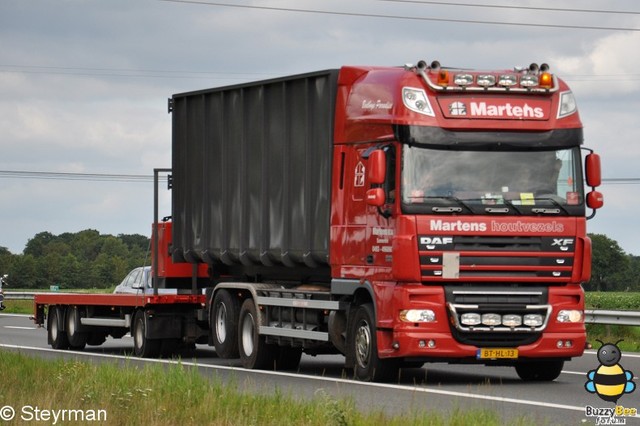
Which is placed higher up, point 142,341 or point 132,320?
point 132,320

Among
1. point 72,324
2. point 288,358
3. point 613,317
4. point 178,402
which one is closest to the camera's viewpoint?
point 178,402

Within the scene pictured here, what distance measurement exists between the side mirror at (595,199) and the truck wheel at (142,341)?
355 inches

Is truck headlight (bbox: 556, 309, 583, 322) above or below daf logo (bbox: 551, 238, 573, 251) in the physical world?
below

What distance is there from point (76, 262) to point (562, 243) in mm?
118333

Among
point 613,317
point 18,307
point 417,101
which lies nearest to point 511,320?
point 417,101

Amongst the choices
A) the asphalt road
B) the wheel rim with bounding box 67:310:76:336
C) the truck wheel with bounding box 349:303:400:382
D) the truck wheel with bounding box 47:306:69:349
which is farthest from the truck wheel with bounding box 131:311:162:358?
the truck wheel with bounding box 349:303:400:382

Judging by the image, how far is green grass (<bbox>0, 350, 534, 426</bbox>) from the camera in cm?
1259

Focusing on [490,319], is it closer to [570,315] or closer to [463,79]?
[570,315]

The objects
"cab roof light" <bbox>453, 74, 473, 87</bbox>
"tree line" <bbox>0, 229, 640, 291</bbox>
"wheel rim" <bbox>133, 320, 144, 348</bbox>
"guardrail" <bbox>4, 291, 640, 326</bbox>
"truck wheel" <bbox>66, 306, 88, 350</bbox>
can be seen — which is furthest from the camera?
"tree line" <bbox>0, 229, 640, 291</bbox>

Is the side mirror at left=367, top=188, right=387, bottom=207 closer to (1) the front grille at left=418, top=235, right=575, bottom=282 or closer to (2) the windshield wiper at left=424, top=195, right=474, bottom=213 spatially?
(2) the windshield wiper at left=424, top=195, right=474, bottom=213

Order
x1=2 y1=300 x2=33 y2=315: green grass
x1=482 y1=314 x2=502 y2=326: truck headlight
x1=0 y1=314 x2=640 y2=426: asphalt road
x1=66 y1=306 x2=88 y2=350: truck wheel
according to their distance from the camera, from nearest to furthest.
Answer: x1=0 y1=314 x2=640 y2=426: asphalt road
x1=482 y1=314 x2=502 y2=326: truck headlight
x1=66 y1=306 x2=88 y2=350: truck wheel
x1=2 y1=300 x2=33 y2=315: green grass

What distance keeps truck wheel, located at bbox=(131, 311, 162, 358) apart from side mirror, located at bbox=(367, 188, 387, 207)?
7.94 meters

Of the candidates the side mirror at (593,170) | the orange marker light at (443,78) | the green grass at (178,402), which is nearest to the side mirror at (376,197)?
the orange marker light at (443,78)

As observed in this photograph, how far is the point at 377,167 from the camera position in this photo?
18.0 meters
